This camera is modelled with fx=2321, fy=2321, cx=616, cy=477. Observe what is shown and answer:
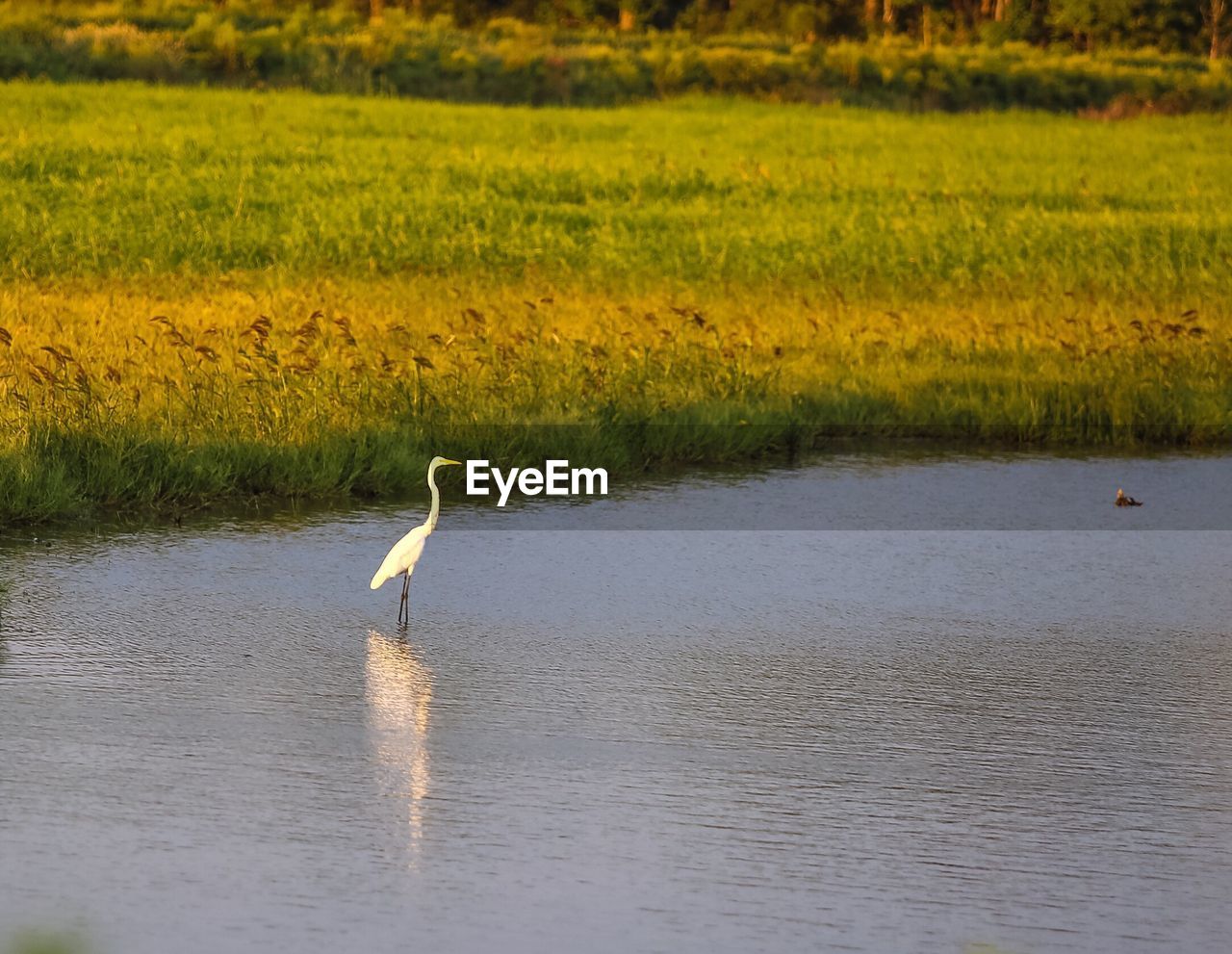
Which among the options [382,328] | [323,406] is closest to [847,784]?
[323,406]

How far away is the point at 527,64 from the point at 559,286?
1082 inches

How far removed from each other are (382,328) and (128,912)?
34.8 ft

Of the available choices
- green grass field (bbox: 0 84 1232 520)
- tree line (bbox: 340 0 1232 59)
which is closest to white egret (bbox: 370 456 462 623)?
green grass field (bbox: 0 84 1232 520)

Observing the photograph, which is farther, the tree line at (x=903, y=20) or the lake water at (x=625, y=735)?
the tree line at (x=903, y=20)

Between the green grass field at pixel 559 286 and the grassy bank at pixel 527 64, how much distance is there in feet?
17.3

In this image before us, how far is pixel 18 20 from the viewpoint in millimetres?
42906

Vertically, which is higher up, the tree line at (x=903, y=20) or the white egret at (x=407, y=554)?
the white egret at (x=407, y=554)

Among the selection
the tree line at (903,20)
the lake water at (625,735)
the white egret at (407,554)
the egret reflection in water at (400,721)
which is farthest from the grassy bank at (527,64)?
the egret reflection in water at (400,721)

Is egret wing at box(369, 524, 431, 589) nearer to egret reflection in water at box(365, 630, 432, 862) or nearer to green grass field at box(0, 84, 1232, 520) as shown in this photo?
egret reflection in water at box(365, 630, 432, 862)

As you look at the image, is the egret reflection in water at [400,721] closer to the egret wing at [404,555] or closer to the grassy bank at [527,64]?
the egret wing at [404,555]

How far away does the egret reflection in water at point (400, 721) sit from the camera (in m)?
5.53

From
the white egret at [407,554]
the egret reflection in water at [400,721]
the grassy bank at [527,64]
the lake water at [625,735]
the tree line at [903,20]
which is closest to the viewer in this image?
the lake water at [625,735]

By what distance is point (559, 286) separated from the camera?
768 inches

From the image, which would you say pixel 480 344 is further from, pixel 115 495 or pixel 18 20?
pixel 18 20
